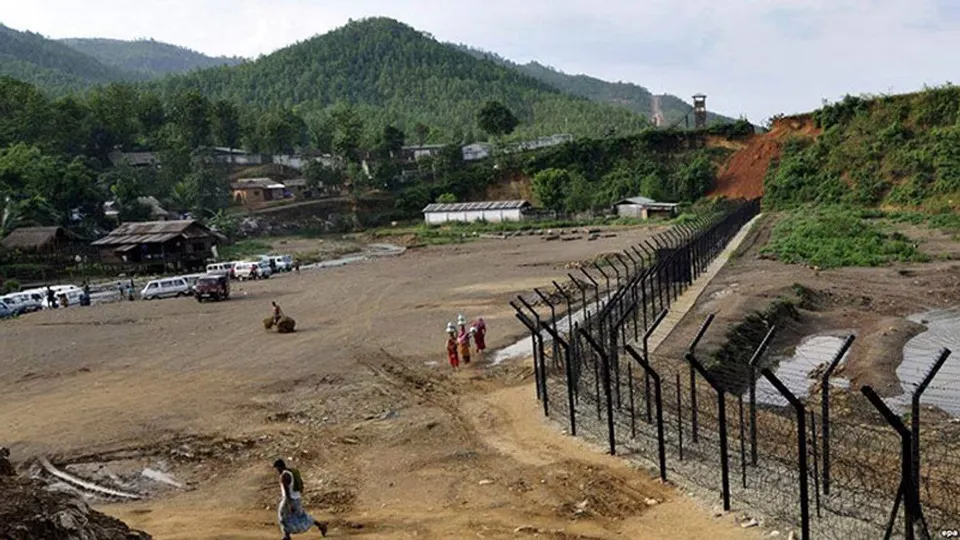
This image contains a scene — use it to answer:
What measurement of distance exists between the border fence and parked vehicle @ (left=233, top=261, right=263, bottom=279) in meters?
40.4

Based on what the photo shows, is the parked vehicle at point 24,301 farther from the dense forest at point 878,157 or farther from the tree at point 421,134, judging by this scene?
the tree at point 421,134

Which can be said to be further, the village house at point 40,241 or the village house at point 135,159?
the village house at point 135,159

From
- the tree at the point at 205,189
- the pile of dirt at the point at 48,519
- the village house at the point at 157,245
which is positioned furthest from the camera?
the tree at the point at 205,189

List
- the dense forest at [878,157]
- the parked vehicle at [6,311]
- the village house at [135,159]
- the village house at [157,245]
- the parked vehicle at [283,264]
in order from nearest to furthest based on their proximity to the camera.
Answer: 1. the parked vehicle at [6,311]
2. the parked vehicle at [283,264]
3. the dense forest at [878,157]
4. the village house at [157,245]
5. the village house at [135,159]

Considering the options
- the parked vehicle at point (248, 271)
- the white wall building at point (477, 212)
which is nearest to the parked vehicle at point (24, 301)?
the parked vehicle at point (248, 271)

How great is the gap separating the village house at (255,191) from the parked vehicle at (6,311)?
215 ft

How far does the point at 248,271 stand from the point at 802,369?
44.2 m

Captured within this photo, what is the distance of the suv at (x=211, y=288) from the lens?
4559cm

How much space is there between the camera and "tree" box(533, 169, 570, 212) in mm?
97812

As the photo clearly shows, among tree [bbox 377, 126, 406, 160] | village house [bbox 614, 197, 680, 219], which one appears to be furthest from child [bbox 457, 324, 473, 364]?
tree [bbox 377, 126, 406, 160]

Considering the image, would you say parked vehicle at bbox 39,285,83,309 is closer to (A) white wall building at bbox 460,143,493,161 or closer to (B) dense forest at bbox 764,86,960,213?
(B) dense forest at bbox 764,86,960,213

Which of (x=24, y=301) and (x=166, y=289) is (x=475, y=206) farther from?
(x=24, y=301)

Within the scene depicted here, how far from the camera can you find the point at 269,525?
494 inches

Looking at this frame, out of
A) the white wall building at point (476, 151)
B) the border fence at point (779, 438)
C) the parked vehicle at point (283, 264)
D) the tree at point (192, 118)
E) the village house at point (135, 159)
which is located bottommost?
the parked vehicle at point (283, 264)
